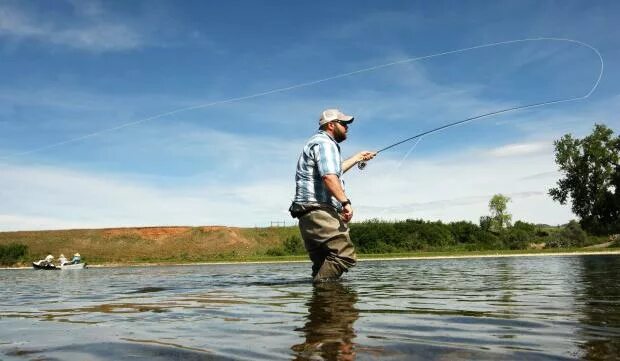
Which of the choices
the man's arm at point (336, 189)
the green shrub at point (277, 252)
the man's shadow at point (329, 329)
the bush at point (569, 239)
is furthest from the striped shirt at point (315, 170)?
the bush at point (569, 239)

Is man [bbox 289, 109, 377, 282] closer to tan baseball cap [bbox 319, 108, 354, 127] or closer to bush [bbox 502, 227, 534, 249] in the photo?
tan baseball cap [bbox 319, 108, 354, 127]

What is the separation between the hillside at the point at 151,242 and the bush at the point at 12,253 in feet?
4.45

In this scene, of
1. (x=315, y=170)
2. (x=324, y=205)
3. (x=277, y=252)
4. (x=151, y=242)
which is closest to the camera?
(x=324, y=205)

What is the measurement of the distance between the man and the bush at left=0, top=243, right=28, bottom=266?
64.4 m

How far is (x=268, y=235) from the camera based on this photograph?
76.1m

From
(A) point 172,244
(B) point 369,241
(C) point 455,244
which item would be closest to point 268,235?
(A) point 172,244

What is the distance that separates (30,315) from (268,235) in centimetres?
7094

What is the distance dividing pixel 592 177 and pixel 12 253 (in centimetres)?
7807

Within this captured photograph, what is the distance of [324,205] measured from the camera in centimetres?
827

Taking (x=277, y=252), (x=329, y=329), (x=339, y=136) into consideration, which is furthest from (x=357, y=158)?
(x=277, y=252)

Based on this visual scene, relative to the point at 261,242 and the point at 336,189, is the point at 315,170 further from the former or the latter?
the point at 261,242

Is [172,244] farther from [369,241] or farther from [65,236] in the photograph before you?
[369,241]

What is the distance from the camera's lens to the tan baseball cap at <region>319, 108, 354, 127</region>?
28.6 feet

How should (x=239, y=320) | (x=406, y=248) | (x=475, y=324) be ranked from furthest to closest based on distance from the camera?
(x=406, y=248) → (x=239, y=320) → (x=475, y=324)
